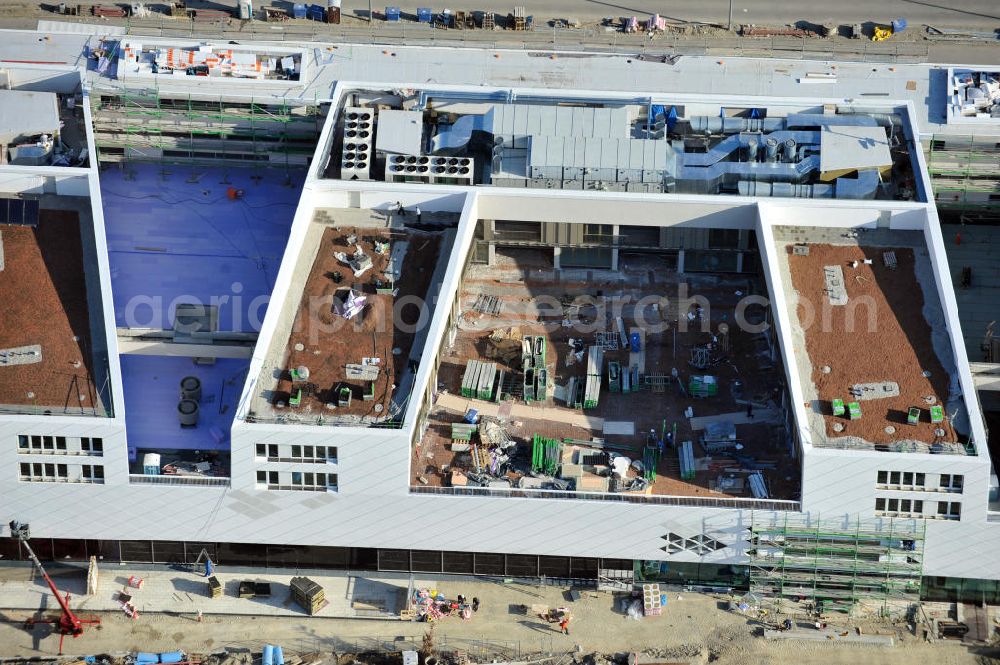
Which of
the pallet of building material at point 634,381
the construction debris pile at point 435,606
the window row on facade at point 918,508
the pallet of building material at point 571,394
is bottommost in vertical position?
the construction debris pile at point 435,606

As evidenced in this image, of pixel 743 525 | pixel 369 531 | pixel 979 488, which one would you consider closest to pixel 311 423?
pixel 369 531

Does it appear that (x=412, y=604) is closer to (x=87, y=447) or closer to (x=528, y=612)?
(x=528, y=612)

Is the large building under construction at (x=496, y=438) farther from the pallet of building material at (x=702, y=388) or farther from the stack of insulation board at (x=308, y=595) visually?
the stack of insulation board at (x=308, y=595)

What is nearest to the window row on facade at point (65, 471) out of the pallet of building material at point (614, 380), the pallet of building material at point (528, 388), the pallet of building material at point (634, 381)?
the pallet of building material at point (528, 388)

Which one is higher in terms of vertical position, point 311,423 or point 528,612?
point 311,423

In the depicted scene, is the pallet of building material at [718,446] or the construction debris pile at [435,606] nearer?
the construction debris pile at [435,606]

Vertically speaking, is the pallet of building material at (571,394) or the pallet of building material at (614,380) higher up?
the pallet of building material at (614,380)
